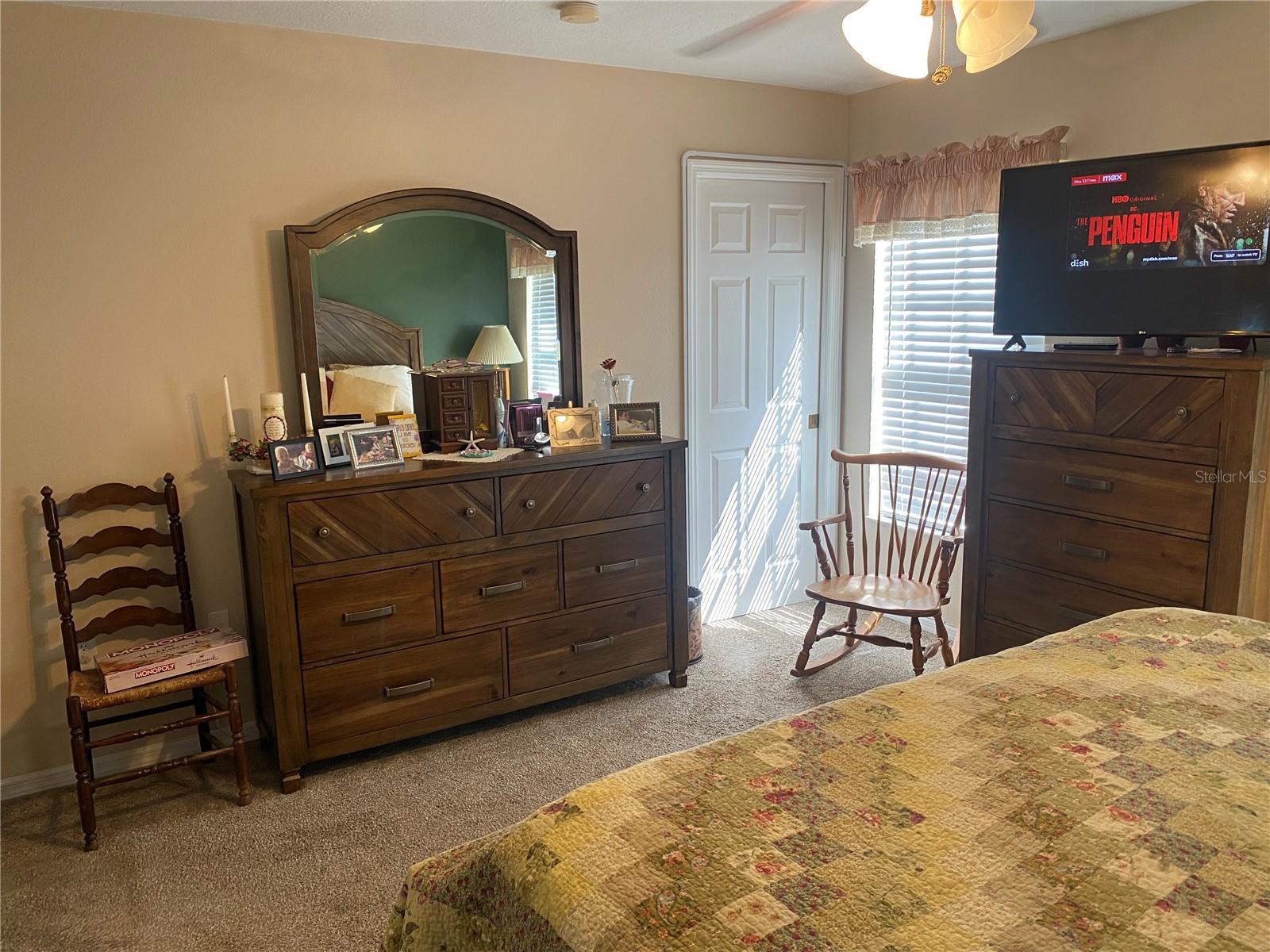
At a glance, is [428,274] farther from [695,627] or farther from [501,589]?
[695,627]

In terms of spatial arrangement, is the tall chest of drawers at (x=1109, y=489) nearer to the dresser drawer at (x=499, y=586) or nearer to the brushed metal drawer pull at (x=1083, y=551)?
the brushed metal drawer pull at (x=1083, y=551)

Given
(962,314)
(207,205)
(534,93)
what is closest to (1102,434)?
(962,314)

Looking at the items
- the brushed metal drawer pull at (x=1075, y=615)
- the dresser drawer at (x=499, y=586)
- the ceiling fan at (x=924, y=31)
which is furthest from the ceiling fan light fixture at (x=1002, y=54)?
the dresser drawer at (x=499, y=586)

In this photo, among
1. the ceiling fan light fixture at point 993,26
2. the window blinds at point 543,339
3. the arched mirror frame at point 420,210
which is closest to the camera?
the ceiling fan light fixture at point 993,26

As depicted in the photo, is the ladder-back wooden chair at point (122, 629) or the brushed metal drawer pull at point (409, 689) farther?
the brushed metal drawer pull at point (409, 689)

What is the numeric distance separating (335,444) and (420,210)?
948 mm

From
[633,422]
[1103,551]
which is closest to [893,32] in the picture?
[1103,551]

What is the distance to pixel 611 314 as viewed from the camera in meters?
3.86

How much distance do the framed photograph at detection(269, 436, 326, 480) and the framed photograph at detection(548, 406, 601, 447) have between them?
0.85 meters

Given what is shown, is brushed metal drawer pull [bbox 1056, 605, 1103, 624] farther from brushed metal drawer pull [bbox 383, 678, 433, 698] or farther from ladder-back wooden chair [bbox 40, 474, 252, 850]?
ladder-back wooden chair [bbox 40, 474, 252, 850]

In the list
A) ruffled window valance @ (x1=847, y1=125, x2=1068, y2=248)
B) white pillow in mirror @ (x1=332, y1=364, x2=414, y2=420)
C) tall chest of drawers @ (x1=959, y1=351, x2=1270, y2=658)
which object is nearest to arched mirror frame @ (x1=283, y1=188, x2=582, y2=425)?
white pillow in mirror @ (x1=332, y1=364, x2=414, y2=420)

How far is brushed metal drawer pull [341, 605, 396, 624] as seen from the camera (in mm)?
2934

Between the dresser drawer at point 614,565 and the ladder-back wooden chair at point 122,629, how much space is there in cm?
117

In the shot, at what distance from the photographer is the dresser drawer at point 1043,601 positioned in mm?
2881
